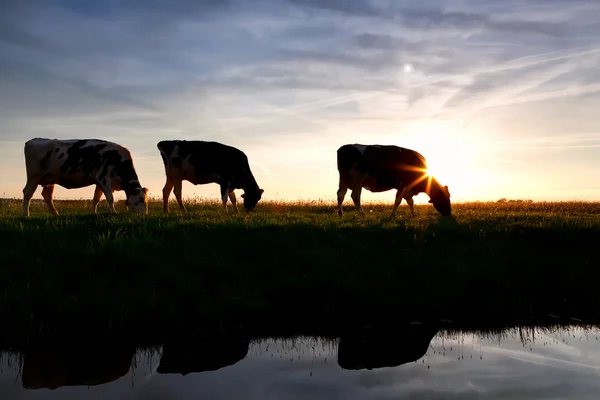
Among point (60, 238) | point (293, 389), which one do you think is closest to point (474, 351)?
point (293, 389)

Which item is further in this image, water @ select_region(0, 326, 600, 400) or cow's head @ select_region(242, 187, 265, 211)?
cow's head @ select_region(242, 187, 265, 211)

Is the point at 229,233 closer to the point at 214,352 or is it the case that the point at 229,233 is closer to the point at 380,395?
the point at 214,352

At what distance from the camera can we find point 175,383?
8.02 metres

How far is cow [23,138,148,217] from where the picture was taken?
2027 centimetres

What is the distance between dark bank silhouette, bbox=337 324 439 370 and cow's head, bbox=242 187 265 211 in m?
13.1

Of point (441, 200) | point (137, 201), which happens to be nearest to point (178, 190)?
point (137, 201)

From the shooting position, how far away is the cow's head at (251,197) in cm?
2362

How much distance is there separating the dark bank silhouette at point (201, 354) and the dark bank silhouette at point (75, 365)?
0.62m

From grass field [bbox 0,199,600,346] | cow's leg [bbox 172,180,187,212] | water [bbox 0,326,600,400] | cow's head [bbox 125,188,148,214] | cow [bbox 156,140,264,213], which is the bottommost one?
water [bbox 0,326,600,400]

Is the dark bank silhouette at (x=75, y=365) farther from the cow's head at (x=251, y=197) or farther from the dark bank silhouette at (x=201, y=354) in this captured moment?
the cow's head at (x=251, y=197)

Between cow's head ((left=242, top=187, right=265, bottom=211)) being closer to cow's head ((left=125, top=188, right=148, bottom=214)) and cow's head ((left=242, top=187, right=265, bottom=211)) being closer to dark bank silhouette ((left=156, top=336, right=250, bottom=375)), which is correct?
cow's head ((left=125, top=188, right=148, bottom=214))

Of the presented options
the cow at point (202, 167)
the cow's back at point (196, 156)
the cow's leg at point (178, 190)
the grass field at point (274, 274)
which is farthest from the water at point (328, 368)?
the cow's back at point (196, 156)

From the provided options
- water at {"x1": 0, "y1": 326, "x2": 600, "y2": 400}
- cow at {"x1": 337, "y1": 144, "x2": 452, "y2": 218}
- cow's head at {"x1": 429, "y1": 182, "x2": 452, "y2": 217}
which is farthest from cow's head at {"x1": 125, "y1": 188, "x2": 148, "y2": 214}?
water at {"x1": 0, "y1": 326, "x2": 600, "y2": 400}

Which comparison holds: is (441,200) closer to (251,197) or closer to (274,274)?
(251,197)
